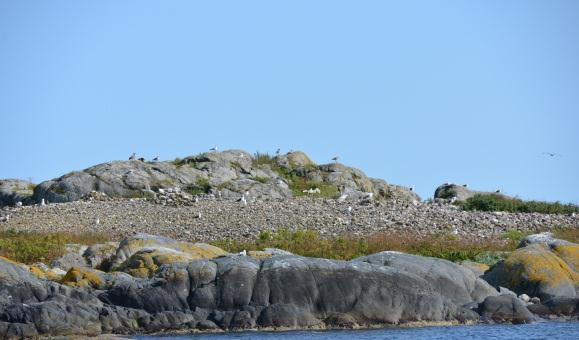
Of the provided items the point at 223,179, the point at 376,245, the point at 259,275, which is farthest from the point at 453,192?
the point at 259,275

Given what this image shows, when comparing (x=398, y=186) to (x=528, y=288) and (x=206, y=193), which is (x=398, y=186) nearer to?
(x=206, y=193)

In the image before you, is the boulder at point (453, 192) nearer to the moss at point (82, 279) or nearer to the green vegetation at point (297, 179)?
the green vegetation at point (297, 179)

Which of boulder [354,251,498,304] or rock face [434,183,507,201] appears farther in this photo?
rock face [434,183,507,201]

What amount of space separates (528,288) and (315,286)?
26.4 ft

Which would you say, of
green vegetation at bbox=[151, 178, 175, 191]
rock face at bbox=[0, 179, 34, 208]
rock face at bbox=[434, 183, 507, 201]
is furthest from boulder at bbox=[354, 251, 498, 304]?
rock face at bbox=[0, 179, 34, 208]

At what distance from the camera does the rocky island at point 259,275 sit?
1114 inches

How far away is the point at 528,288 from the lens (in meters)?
33.5

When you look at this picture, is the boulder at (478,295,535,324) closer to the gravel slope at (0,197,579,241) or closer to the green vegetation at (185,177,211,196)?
the gravel slope at (0,197,579,241)

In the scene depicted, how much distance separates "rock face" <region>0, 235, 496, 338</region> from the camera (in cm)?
2814

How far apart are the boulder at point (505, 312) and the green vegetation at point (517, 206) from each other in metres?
21.4

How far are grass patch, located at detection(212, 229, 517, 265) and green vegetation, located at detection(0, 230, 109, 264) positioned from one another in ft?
17.4

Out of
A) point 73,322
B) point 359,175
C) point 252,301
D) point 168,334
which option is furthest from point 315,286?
point 359,175

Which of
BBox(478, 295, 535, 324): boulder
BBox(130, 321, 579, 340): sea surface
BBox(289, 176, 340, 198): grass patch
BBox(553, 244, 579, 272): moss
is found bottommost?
BBox(130, 321, 579, 340): sea surface

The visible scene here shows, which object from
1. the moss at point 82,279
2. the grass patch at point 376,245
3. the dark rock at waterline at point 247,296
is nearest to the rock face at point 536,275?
the grass patch at point 376,245
